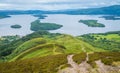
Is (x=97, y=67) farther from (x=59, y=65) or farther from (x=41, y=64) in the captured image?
(x=41, y=64)

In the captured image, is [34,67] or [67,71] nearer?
[67,71]

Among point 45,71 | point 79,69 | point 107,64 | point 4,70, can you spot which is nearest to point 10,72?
point 4,70

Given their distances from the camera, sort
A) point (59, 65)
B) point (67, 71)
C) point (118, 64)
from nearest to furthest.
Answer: point (67, 71) < point (118, 64) < point (59, 65)

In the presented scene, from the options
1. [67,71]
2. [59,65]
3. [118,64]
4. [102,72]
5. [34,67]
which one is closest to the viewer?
[102,72]

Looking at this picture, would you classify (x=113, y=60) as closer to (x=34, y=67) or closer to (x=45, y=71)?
(x=45, y=71)

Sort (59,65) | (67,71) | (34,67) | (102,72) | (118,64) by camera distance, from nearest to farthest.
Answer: (102,72) < (67,71) < (118,64) < (59,65) < (34,67)

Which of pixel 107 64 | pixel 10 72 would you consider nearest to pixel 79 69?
pixel 107 64

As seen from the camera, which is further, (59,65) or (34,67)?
(34,67)

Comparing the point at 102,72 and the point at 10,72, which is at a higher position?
the point at 102,72
